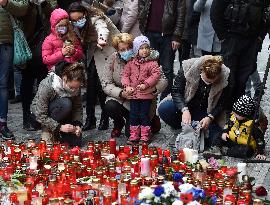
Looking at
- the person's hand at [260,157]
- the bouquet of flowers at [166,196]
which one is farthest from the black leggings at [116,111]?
the bouquet of flowers at [166,196]

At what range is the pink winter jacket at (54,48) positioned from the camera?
7.56 m

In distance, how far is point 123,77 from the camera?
7516 millimetres

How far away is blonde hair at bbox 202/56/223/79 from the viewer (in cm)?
709

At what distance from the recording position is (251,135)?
679 cm

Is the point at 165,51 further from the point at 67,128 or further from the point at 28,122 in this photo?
the point at 67,128

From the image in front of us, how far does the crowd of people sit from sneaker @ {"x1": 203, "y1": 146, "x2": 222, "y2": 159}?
0.8 inches

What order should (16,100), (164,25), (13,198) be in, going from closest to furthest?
(13,198)
(164,25)
(16,100)

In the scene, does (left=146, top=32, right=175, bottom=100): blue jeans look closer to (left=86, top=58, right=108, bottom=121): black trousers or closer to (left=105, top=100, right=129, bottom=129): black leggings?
(left=86, top=58, right=108, bottom=121): black trousers

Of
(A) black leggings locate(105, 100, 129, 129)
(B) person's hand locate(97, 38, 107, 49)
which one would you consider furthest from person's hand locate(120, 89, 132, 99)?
(B) person's hand locate(97, 38, 107, 49)

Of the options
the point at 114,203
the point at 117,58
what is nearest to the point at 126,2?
the point at 117,58

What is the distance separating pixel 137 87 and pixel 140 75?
14cm

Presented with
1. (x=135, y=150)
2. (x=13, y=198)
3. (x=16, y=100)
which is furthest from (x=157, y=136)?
(x=13, y=198)

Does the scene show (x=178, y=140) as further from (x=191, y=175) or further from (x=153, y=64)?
(x=191, y=175)

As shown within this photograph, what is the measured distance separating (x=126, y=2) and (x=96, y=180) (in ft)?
12.5
